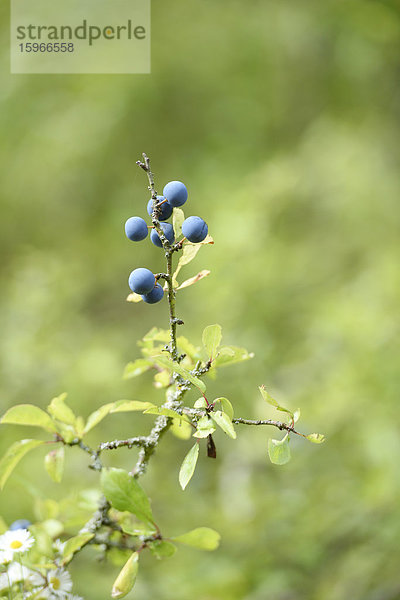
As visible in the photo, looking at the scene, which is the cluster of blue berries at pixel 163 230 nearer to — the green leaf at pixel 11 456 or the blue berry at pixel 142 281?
the blue berry at pixel 142 281

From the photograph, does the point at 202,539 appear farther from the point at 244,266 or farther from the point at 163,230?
the point at 244,266

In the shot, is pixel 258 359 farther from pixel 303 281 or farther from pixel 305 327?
pixel 303 281

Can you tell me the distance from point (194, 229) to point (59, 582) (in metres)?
0.33

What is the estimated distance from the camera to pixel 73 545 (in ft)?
1.50

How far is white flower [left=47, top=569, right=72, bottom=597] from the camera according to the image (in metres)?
0.45

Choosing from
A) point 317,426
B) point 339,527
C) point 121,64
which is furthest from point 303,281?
point 121,64

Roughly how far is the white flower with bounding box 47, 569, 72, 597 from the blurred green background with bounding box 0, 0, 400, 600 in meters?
0.43

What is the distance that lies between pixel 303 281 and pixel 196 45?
1355 millimetres

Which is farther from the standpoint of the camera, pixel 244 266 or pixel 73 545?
pixel 244 266

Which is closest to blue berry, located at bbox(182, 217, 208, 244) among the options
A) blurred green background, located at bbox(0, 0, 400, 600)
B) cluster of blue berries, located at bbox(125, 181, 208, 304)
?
cluster of blue berries, located at bbox(125, 181, 208, 304)

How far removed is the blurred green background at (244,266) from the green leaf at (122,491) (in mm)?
520

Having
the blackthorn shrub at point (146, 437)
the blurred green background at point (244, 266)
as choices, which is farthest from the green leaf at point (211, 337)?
the blurred green background at point (244, 266)

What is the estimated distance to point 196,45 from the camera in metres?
2.48

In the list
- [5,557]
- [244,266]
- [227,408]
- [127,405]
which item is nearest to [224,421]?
[227,408]
